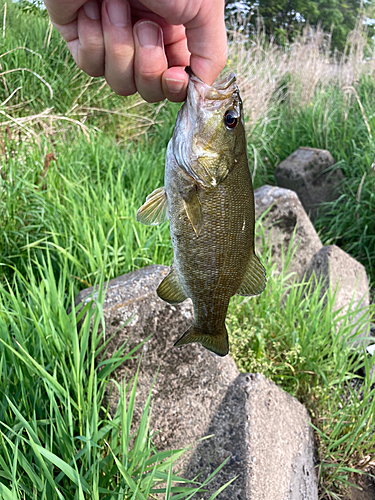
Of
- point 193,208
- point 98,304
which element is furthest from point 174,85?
point 98,304

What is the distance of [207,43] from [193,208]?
0.49m

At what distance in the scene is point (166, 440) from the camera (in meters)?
2.05

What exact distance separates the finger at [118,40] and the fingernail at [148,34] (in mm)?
43

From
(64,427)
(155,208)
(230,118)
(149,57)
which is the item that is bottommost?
(64,427)

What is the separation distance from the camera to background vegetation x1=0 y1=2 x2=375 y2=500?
159 centimetres

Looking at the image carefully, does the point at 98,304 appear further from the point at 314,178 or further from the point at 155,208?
the point at 314,178

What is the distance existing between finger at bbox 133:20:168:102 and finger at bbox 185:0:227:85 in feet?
0.35

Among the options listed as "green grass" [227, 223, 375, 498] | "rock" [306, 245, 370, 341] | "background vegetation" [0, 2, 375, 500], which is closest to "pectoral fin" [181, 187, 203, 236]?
"background vegetation" [0, 2, 375, 500]

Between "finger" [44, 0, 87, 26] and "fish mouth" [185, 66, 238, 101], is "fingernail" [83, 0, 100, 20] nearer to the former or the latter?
"finger" [44, 0, 87, 26]

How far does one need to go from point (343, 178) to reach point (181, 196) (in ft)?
15.0

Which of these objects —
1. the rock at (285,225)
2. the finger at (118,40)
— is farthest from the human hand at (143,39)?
the rock at (285,225)

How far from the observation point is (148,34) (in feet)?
3.94

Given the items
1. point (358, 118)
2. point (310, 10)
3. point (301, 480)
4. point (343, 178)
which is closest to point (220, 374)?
point (301, 480)

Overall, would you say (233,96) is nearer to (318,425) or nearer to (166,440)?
(166,440)
